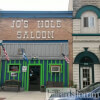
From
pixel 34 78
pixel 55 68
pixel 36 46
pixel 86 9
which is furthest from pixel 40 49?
pixel 86 9

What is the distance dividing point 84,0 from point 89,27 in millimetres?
2702

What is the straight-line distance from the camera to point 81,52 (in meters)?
17.6

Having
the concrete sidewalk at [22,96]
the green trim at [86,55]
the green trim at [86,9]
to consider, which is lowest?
the concrete sidewalk at [22,96]

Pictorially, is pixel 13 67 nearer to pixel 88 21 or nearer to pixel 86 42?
pixel 86 42

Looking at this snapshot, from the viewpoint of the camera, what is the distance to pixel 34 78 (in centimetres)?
1762

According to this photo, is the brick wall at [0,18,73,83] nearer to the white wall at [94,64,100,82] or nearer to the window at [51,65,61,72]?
the window at [51,65,61,72]

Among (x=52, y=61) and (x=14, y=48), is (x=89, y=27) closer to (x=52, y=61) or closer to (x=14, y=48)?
(x=52, y=61)

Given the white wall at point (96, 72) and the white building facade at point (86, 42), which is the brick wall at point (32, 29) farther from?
the white wall at point (96, 72)

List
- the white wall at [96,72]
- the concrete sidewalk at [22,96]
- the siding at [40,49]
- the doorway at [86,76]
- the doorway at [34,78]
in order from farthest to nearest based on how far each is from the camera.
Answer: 1. the siding at [40,49]
2. the doorway at [34,78]
3. the doorway at [86,76]
4. the white wall at [96,72]
5. the concrete sidewalk at [22,96]

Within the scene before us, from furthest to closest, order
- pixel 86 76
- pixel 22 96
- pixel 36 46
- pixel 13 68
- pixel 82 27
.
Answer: pixel 82 27 < pixel 36 46 < pixel 13 68 < pixel 86 76 < pixel 22 96

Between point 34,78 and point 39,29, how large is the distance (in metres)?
4.68

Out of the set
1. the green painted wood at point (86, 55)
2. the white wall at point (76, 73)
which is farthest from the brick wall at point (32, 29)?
the white wall at point (76, 73)

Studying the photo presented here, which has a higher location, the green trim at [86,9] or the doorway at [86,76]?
the green trim at [86,9]

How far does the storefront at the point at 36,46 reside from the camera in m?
17.5
